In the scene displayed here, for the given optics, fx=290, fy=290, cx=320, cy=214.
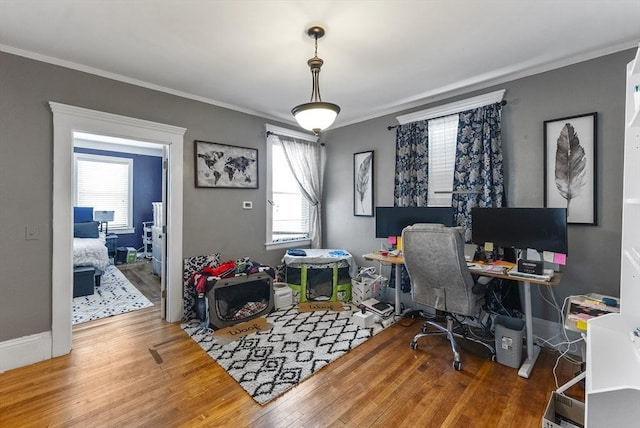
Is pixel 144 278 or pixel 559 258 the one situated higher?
pixel 559 258

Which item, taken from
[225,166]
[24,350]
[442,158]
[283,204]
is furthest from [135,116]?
[442,158]

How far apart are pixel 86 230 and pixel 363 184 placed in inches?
202

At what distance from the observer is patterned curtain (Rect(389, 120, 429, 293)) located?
11.3ft

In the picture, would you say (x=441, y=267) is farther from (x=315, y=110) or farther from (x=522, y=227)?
(x=315, y=110)

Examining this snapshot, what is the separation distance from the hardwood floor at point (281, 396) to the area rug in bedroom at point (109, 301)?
731 mm

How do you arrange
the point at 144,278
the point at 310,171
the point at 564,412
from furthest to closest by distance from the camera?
the point at 144,278 → the point at 310,171 → the point at 564,412

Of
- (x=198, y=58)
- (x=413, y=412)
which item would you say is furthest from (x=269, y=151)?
(x=413, y=412)

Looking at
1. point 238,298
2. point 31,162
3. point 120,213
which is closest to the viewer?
point 31,162

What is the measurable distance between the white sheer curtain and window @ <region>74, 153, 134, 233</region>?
448 centimetres

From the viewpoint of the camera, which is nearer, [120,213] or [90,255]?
[90,255]

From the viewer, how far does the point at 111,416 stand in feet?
5.94

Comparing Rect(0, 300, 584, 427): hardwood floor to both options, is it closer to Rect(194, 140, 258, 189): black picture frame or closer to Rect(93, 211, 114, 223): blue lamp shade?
Rect(194, 140, 258, 189): black picture frame

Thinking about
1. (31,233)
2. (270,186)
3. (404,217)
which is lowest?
(31,233)

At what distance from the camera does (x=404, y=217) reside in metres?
3.39
